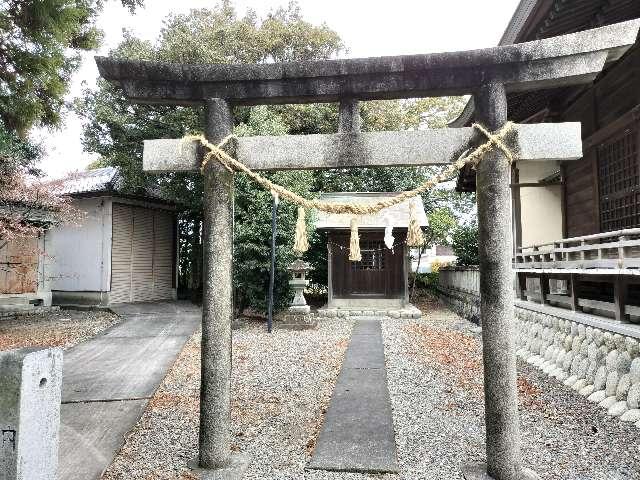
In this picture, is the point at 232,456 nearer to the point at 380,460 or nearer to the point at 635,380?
the point at 380,460

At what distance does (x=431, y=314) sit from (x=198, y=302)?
9464 mm

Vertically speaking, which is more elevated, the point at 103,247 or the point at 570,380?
the point at 103,247

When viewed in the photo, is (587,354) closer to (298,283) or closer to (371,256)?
(298,283)

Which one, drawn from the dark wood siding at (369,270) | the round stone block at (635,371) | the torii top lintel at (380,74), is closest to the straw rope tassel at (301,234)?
the torii top lintel at (380,74)

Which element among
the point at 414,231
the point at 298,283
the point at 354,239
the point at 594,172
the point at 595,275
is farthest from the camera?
the point at 298,283

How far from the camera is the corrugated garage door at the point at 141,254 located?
16.5 metres

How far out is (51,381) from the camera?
258 centimetres

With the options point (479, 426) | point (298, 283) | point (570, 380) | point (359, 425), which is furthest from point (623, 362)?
point (298, 283)

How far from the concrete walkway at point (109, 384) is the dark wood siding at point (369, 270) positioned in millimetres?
5819

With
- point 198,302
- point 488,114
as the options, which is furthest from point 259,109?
point 488,114

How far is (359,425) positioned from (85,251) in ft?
47.8

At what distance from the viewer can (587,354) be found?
6.63 metres

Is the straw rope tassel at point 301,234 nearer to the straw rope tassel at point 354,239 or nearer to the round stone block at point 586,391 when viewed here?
the straw rope tassel at point 354,239

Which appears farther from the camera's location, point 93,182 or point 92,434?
point 93,182
